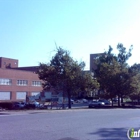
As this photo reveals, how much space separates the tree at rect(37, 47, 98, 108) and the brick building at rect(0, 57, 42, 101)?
26.0 metres

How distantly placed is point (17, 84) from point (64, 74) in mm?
32659

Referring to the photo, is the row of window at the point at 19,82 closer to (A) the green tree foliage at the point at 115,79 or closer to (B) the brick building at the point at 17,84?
(B) the brick building at the point at 17,84

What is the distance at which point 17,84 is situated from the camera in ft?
227

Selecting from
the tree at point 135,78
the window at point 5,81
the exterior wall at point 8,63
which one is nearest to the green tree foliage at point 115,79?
the tree at point 135,78

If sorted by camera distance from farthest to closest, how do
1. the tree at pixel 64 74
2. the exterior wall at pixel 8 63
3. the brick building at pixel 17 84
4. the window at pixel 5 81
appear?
1. the exterior wall at pixel 8 63
2. the brick building at pixel 17 84
3. the window at pixel 5 81
4. the tree at pixel 64 74

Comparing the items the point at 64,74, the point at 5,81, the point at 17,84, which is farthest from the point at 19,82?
the point at 64,74

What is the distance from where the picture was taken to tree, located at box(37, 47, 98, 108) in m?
39.3

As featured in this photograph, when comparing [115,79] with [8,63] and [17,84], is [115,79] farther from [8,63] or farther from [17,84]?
[8,63]

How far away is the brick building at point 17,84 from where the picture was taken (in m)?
64.5

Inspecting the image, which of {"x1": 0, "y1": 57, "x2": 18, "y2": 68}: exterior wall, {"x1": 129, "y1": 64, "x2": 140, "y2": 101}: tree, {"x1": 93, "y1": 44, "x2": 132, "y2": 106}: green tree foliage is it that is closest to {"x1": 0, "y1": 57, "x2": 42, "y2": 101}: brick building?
{"x1": 93, "y1": 44, "x2": 132, "y2": 106}: green tree foliage

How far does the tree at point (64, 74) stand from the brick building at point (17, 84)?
25951 mm

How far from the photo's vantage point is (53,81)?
3953 centimetres

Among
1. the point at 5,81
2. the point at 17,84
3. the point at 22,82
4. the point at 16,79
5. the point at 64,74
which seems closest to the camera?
the point at 64,74

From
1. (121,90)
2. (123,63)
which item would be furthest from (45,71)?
(123,63)
